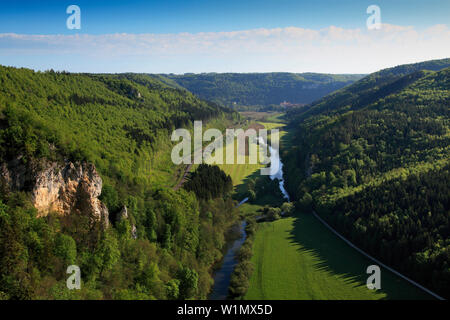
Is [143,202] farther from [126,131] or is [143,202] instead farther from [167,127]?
[167,127]

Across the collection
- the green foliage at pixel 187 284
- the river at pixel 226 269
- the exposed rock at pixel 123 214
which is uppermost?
the exposed rock at pixel 123 214

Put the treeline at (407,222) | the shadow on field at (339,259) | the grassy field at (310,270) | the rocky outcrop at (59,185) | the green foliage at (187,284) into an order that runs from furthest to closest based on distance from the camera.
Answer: the treeline at (407,222) → the grassy field at (310,270) → the shadow on field at (339,259) → the green foliage at (187,284) → the rocky outcrop at (59,185)

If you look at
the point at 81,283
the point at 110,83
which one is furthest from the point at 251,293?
the point at 110,83

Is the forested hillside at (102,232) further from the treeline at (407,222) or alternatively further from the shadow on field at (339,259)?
the treeline at (407,222)
